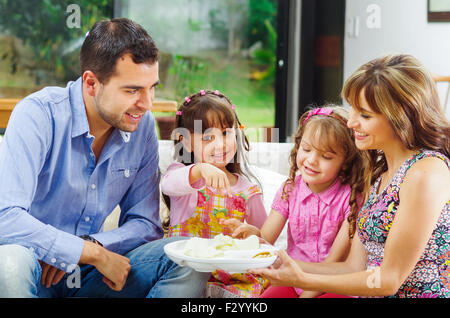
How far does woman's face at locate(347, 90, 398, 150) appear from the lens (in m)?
1.17

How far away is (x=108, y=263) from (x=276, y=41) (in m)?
3.37

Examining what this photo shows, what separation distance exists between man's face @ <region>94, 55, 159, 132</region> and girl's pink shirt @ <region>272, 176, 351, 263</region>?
0.47 m

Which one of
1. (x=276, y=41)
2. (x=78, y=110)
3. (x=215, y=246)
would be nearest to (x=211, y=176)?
(x=215, y=246)

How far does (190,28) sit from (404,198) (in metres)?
4.13

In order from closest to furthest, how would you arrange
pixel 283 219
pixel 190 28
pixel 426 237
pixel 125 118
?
pixel 426 237 → pixel 125 118 → pixel 283 219 → pixel 190 28

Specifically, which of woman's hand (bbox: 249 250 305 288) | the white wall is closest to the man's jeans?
woman's hand (bbox: 249 250 305 288)

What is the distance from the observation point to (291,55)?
4.34 metres

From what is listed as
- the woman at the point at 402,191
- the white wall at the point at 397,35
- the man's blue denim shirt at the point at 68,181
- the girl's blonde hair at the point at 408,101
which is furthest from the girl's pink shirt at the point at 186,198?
the white wall at the point at 397,35

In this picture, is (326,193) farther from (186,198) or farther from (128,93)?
(128,93)

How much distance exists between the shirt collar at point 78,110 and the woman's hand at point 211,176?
0.76 feet

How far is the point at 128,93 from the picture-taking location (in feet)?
4.46

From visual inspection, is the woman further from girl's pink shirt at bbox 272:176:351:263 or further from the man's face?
the man's face
